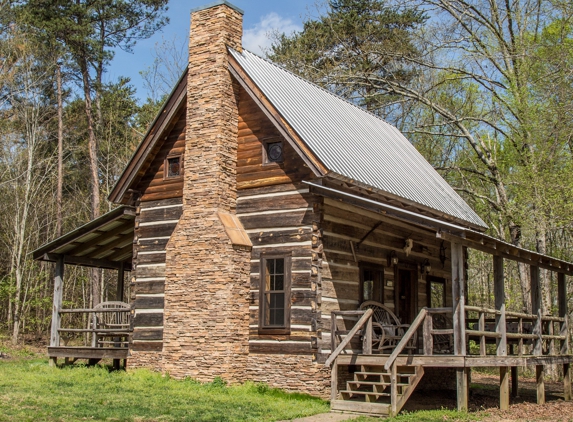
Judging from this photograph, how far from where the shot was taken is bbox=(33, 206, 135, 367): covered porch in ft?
60.8

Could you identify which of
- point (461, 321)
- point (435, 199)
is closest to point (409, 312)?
point (435, 199)

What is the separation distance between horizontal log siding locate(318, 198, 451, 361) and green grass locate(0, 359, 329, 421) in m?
1.91

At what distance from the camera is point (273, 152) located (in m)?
16.4

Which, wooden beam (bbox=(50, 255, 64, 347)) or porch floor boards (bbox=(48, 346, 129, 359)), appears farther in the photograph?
wooden beam (bbox=(50, 255, 64, 347))

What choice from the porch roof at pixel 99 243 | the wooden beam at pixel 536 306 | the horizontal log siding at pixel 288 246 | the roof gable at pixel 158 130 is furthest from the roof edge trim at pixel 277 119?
the wooden beam at pixel 536 306

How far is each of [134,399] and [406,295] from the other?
8898 millimetres

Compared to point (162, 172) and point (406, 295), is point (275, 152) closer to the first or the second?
point (162, 172)

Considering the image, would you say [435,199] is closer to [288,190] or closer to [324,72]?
[288,190]

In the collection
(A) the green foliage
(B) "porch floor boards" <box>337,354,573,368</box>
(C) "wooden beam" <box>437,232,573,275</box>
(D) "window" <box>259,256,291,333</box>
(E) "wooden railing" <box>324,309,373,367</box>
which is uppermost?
(A) the green foliage

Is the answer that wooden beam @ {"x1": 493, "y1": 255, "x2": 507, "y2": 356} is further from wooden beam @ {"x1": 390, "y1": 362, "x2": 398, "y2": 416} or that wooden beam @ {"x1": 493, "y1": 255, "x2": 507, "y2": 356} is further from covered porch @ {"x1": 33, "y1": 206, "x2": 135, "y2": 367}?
covered porch @ {"x1": 33, "y1": 206, "x2": 135, "y2": 367}

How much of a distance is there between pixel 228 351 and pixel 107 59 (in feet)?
78.2

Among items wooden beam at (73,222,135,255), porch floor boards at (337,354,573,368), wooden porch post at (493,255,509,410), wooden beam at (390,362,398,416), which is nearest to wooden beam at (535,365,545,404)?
porch floor boards at (337,354,573,368)

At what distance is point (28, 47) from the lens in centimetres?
3088

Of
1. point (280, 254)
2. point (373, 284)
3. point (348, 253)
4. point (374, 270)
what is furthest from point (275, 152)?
point (373, 284)
